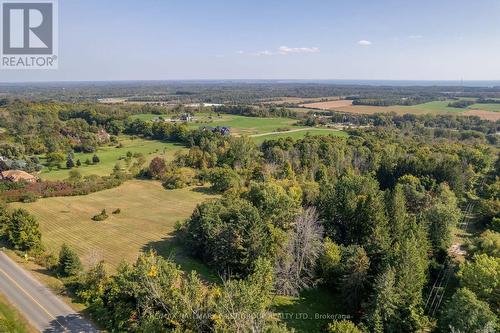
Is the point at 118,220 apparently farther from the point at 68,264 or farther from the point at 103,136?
the point at 103,136

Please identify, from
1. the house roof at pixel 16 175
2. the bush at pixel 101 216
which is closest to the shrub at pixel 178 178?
the bush at pixel 101 216

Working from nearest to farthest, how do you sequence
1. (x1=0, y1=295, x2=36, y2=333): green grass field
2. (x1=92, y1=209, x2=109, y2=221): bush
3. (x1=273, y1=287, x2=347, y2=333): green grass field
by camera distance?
(x1=0, y1=295, x2=36, y2=333): green grass field < (x1=273, y1=287, x2=347, y2=333): green grass field < (x1=92, y1=209, x2=109, y2=221): bush

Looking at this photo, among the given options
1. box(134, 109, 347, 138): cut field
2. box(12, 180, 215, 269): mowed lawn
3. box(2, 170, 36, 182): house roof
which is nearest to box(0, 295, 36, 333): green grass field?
box(12, 180, 215, 269): mowed lawn

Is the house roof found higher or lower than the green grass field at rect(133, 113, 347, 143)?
lower

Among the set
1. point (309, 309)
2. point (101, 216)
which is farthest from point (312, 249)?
point (101, 216)

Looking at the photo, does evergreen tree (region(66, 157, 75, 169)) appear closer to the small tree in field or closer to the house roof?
the house roof

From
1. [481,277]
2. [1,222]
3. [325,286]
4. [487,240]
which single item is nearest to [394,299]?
[481,277]
